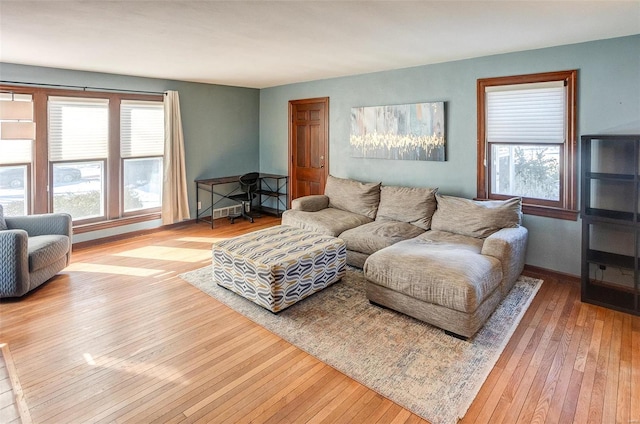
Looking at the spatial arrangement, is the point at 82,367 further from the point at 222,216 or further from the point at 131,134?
the point at 222,216

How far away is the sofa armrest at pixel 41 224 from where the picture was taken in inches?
157

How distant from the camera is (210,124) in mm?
6484

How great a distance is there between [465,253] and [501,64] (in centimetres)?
222

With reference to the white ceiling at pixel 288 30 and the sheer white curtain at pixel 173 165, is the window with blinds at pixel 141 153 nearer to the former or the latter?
the sheer white curtain at pixel 173 165

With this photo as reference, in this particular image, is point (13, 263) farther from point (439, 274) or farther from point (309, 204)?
point (439, 274)

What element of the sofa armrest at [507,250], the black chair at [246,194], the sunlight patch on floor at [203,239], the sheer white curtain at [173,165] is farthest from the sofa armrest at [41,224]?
the sofa armrest at [507,250]

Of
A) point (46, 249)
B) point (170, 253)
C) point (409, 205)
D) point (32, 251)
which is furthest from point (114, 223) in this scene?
point (409, 205)

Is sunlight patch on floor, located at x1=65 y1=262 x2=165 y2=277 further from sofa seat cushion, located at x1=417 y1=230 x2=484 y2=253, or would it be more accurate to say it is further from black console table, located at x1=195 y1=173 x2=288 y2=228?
sofa seat cushion, located at x1=417 y1=230 x2=484 y2=253

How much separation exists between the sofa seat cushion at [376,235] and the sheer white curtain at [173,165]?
9.95 feet

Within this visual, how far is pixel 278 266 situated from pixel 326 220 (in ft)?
5.50

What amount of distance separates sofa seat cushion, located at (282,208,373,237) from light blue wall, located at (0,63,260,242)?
222cm

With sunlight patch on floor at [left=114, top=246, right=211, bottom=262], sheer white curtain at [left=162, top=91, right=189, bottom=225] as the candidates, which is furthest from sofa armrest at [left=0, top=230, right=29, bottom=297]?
sheer white curtain at [left=162, top=91, right=189, bottom=225]

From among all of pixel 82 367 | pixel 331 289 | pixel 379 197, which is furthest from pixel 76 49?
pixel 379 197

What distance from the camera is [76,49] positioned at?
146 inches
